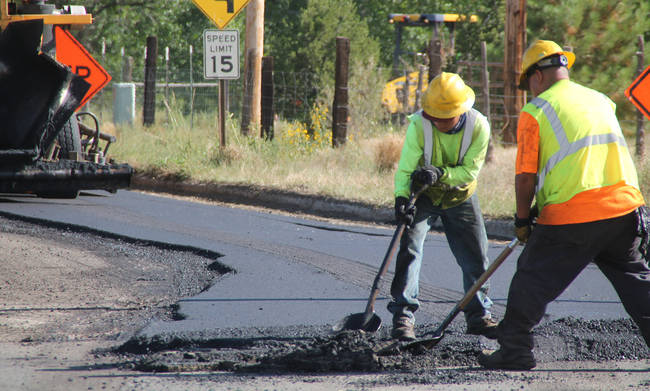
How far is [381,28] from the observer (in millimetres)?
38562

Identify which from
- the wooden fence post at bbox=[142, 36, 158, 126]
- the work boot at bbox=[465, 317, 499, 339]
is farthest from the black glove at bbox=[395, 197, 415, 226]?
the wooden fence post at bbox=[142, 36, 158, 126]

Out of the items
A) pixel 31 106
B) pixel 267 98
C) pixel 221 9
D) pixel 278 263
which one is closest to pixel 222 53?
pixel 221 9

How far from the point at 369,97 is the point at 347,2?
343 inches

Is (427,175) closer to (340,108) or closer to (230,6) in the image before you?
(230,6)

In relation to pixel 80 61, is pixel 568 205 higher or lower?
lower

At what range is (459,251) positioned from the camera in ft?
17.6

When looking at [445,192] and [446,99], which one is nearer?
[446,99]

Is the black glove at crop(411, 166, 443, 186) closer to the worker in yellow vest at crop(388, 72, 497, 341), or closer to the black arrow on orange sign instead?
the worker in yellow vest at crop(388, 72, 497, 341)

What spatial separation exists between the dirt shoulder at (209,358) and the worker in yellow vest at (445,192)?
0.30m

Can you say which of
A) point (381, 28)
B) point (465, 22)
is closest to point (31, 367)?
point (465, 22)

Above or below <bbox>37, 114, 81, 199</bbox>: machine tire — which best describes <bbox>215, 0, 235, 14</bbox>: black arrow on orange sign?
above

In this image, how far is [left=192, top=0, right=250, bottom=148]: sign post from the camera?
507 inches

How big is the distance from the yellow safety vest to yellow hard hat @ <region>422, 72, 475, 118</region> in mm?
625

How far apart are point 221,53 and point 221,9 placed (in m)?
0.68
